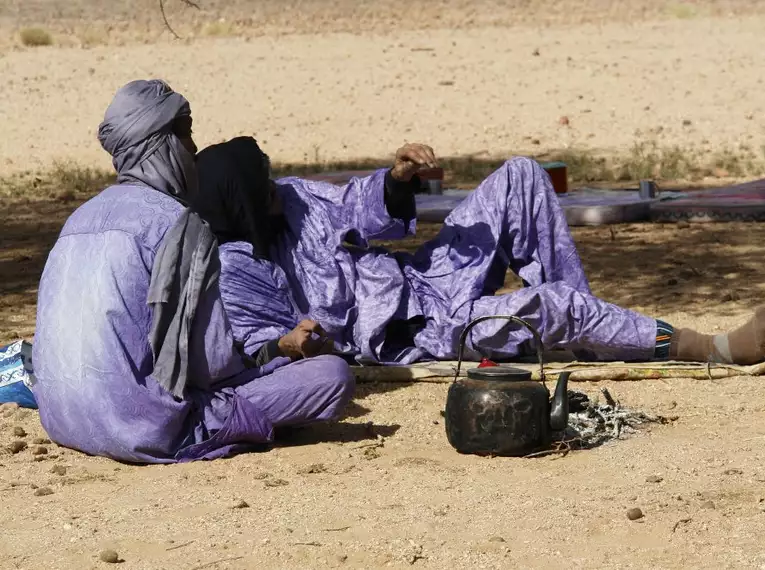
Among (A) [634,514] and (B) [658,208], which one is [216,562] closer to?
(A) [634,514]

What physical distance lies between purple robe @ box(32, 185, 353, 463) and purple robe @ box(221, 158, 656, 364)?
871 mm

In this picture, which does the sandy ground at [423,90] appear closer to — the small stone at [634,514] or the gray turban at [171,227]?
the gray turban at [171,227]

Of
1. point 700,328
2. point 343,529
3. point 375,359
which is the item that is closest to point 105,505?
point 343,529

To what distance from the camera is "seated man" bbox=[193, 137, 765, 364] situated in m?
5.79

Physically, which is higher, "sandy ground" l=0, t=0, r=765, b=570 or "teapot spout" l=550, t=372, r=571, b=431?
"teapot spout" l=550, t=372, r=571, b=431

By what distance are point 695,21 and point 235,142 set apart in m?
19.0

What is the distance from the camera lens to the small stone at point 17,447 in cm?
508

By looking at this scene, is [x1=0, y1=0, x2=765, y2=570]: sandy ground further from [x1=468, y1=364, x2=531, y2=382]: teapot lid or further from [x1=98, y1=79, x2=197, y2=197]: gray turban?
[x1=98, y1=79, x2=197, y2=197]: gray turban

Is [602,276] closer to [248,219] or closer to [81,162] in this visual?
[248,219]

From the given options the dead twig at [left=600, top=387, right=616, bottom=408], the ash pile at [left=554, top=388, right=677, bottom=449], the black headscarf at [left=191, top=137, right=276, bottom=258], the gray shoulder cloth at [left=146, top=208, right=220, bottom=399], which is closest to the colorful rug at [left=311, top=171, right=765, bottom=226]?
the black headscarf at [left=191, top=137, right=276, bottom=258]

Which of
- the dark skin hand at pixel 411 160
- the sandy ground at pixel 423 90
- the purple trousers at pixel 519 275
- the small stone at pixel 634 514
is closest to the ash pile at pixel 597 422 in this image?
the purple trousers at pixel 519 275

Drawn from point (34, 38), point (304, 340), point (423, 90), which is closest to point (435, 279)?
point (304, 340)

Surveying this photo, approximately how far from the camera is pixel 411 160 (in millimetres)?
5441

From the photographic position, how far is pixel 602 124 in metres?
15.2
